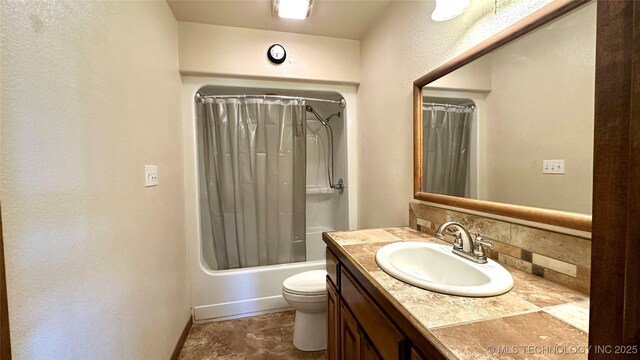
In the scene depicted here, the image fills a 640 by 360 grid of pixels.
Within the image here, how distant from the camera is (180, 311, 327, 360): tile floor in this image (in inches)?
64.2

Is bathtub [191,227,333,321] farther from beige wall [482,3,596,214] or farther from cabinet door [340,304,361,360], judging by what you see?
beige wall [482,3,596,214]

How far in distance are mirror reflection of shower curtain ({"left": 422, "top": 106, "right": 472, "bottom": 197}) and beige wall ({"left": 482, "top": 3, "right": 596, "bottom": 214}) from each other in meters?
0.14

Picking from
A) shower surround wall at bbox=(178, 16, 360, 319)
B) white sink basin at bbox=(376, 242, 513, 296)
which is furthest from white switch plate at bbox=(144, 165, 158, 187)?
white sink basin at bbox=(376, 242, 513, 296)

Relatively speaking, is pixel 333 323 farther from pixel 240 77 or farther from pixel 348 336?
pixel 240 77

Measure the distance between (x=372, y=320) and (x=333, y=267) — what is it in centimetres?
44

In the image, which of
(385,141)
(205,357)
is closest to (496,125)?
(385,141)

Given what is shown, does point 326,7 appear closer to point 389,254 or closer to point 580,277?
point 389,254

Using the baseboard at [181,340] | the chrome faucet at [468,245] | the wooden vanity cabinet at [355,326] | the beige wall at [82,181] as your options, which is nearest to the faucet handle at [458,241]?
the chrome faucet at [468,245]

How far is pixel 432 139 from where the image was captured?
135cm

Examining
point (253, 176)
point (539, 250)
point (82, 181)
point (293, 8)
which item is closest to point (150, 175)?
point (82, 181)

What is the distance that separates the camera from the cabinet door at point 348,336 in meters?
0.95

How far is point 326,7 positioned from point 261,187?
1.44 metres

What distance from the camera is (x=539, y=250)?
0.81 meters

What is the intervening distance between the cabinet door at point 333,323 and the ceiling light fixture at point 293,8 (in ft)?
5.68
